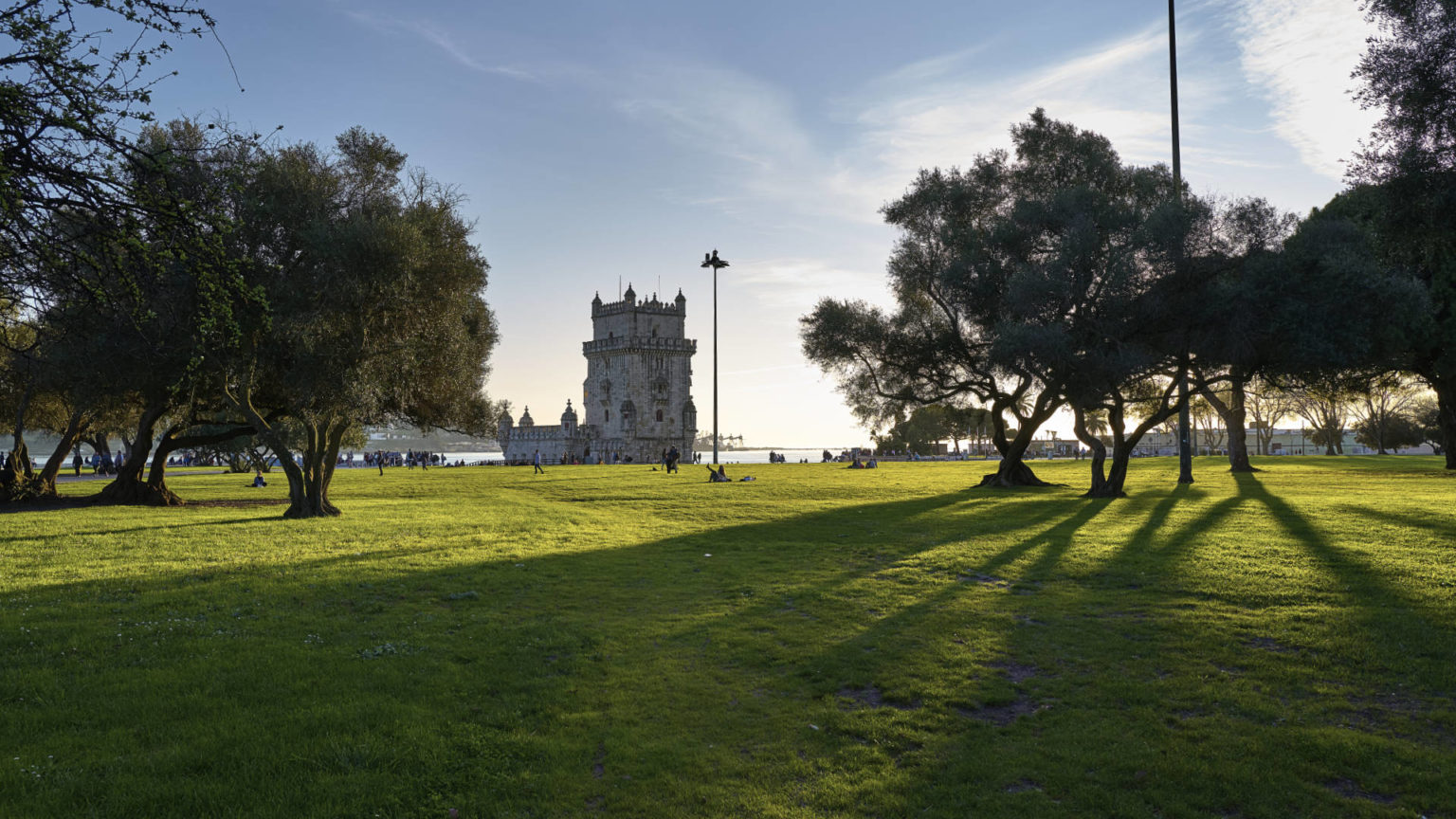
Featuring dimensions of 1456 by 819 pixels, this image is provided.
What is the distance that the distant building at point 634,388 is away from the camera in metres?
102

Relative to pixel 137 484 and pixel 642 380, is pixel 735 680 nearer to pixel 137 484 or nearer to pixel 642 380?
pixel 137 484

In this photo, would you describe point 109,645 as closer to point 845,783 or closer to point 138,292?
point 138,292

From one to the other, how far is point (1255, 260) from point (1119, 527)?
34.9 ft

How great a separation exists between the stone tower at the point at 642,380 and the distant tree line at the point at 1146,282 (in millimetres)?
66439

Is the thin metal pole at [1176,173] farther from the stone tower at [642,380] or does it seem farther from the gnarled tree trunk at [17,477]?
the stone tower at [642,380]

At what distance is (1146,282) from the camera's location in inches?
1036

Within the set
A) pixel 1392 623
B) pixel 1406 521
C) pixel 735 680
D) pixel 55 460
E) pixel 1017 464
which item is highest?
pixel 55 460

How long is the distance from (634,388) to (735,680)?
95.4 metres

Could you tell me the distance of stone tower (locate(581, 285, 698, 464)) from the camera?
335ft

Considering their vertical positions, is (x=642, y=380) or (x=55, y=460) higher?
(x=642, y=380)

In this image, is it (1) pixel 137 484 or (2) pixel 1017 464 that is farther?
(2) pixel 1017 464

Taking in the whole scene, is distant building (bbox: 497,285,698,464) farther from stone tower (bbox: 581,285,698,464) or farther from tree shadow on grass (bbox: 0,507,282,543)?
tree shadow on grass (bbox: 0,507,282,543)

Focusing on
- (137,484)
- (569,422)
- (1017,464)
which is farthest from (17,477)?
(569,422)

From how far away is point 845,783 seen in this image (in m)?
5.82
